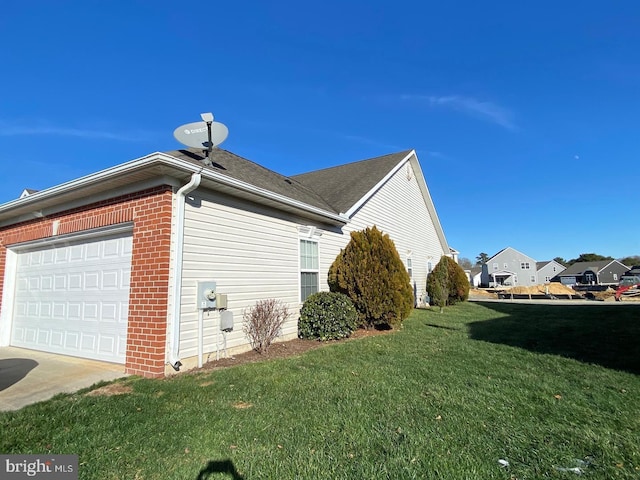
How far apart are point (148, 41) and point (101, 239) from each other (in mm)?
6339

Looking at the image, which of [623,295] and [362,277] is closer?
[362,277]

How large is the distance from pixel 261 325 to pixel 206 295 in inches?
57.2

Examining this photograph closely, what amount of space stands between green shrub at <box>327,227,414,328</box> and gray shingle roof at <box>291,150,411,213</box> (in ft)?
5.82

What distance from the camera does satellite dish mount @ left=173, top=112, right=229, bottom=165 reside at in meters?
6.64

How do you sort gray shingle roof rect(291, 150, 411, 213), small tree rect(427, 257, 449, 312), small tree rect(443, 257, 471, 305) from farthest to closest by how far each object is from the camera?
small tree rect(443, 257, 471, 305) < small tree rect(427, 257, 449, 312) < gray shingle roof rect(291, 150, 411, 213)

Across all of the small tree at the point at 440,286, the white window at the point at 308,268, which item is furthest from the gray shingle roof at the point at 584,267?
the white window at the point at 308,268

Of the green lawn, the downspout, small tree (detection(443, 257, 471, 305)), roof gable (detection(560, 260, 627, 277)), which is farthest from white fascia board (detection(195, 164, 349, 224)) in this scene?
roof gable (detection(560, 260, 627, 277))

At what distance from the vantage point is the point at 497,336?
8.34m

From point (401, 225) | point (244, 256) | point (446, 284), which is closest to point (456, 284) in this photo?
point (446, 284)

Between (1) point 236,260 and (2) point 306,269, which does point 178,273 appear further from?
(2) point 306,269

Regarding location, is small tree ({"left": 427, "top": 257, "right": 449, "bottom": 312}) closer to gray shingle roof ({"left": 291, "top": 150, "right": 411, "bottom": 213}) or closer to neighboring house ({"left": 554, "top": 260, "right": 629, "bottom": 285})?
gray shingle roof ({"left": 291, "top": 150, "right": 411, "bottom": 213})

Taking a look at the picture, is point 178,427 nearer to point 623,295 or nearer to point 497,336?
point 497,336

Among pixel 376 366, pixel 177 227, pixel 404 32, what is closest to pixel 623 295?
pixel 404 32

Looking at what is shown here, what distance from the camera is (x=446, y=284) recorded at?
15734 mm
